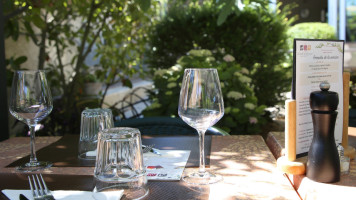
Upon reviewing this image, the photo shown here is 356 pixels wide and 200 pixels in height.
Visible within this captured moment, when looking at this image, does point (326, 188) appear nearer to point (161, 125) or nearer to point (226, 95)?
point (161, 125)

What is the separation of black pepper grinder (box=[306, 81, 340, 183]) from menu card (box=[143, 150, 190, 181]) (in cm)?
37

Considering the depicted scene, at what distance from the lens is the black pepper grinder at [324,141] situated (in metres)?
1.04

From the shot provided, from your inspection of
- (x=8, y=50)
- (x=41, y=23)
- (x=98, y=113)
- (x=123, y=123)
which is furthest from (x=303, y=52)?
(x=8, y=50)

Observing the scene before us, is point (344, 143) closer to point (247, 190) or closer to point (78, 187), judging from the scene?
point (247, 190)

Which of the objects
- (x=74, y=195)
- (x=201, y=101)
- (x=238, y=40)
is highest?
(x=238, y=40)

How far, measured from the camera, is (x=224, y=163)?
4.29 feet

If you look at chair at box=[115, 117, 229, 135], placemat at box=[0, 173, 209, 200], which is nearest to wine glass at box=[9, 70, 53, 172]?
placemat at box=[0, 173, 209, 200]

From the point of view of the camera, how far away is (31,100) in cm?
135

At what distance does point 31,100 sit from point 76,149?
303 mm

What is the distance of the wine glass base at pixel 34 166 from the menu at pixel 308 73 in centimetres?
78

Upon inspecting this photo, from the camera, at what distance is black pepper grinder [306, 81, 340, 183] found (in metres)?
1.04

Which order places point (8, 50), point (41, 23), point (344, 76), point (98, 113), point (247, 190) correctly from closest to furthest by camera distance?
1. point (247, 190)
2. point (344, 76)
3. point (98, 113)
4. point (41, 23)
5. point (8, 50)

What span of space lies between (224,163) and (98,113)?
0.47m

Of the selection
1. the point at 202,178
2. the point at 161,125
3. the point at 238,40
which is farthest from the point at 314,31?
the point at 202,178
